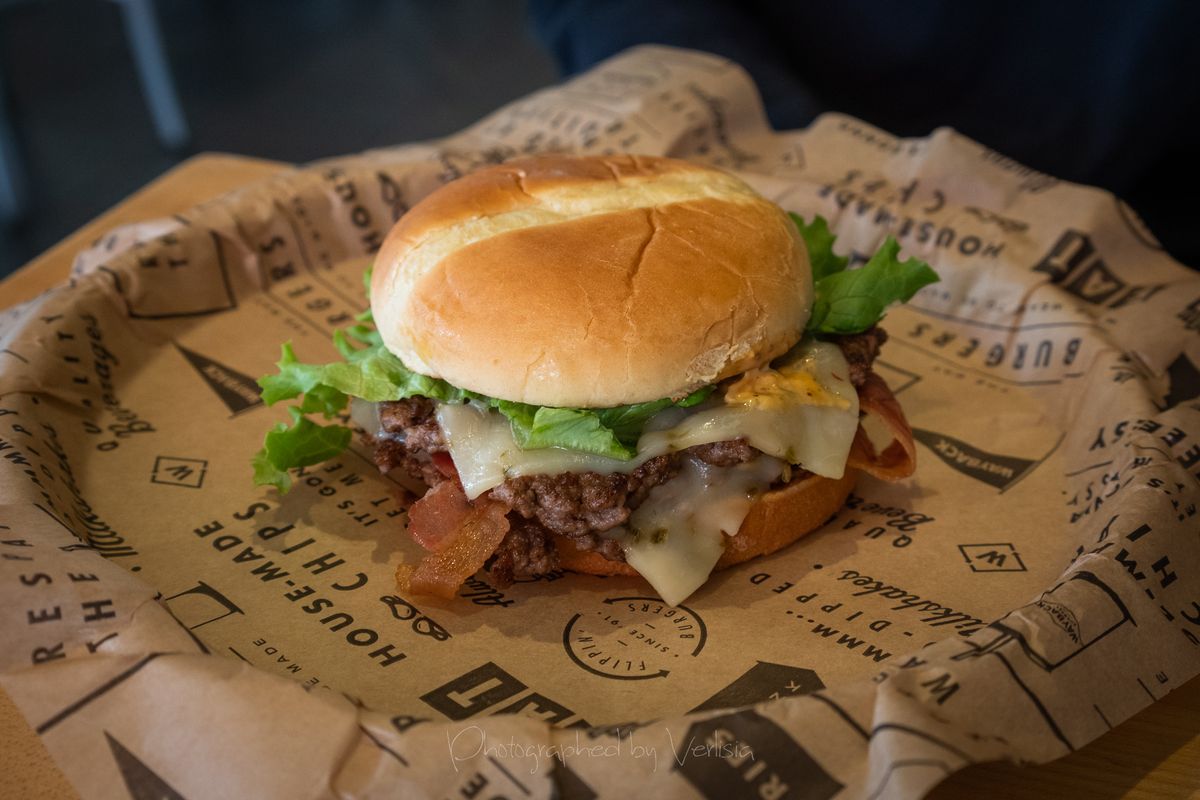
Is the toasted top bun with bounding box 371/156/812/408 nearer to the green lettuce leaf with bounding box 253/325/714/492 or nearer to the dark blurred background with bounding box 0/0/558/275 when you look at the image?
the green lettuce leaf with bounding box 253/325/714/492

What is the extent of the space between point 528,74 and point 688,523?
739 centimetres

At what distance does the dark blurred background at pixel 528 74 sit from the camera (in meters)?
3.33

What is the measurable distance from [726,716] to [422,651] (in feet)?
2.13

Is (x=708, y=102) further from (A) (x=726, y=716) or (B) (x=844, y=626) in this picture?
(A) (x=726, y=716)

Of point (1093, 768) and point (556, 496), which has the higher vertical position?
point (556, 496)

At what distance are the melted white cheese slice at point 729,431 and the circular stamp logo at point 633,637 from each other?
0.28 meters

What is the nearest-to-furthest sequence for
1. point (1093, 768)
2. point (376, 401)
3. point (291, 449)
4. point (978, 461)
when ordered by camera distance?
point (1093, 768), point (376, 401), point (291, 449), point (978, 461)

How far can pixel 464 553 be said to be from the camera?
199 cm

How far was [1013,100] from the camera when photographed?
11.5 ft

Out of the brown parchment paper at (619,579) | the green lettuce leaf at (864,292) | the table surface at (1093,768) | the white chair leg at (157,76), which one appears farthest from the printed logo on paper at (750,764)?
the white chair leg at (157,76)

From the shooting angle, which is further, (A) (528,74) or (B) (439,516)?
(A) (528,74)

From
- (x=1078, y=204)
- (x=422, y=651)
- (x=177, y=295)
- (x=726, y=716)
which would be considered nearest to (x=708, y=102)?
(x=1078, y=204)

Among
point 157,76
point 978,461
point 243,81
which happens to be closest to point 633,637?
point 978,461

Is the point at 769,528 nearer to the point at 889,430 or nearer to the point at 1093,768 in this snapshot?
the point at 889,430
